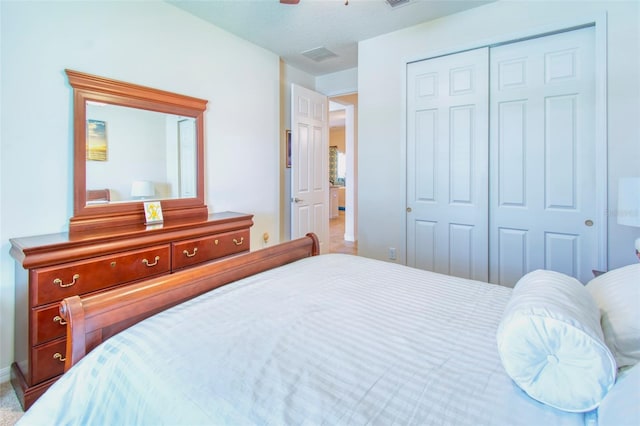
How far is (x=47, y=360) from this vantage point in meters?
1.69

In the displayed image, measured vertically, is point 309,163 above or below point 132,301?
above

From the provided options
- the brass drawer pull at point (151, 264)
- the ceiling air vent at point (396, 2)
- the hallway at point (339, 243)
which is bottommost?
the hallway at point (339, 243)

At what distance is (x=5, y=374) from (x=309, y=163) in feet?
10.8

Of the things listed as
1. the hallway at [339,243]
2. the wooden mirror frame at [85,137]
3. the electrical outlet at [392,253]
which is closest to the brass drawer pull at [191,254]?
the wooden mirror frame at [85,137]

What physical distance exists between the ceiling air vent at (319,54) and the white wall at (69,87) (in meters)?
0.60

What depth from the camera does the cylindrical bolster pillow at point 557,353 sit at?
68 cm

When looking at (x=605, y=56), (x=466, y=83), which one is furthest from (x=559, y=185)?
(x=466, y=83)

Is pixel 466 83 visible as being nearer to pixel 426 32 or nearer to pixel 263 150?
pixel 426 32

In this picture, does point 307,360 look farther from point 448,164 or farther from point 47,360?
point 448,164

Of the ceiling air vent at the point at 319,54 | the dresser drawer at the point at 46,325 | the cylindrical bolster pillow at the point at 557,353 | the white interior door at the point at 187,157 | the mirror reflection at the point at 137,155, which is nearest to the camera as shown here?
the cylindrical bolster pillow at the point at 557,353

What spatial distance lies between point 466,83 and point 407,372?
2840 mm

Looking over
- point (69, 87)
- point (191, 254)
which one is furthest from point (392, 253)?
point (69, 87)

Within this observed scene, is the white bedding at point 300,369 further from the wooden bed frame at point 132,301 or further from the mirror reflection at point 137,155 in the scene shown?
the mirror reflection at point 137,155

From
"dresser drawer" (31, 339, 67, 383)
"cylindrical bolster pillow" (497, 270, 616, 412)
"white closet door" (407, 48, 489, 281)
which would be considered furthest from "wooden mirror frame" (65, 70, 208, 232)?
"cylindrical bolster pillow" (497, 270, 616, 412)
